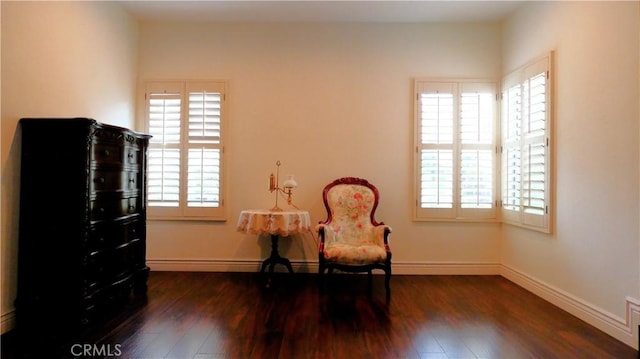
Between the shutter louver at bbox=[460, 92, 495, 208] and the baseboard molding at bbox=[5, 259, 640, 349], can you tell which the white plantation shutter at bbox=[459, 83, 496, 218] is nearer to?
the shutter louver at bbox=[460, 92, 495, 208]

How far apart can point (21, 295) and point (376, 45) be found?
13.6ft

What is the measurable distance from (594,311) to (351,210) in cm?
225

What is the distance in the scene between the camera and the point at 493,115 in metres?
3.99

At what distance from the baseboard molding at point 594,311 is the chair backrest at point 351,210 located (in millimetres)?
1664

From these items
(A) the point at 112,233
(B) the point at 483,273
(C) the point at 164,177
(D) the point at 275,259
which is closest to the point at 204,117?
(C) the point at 164,177

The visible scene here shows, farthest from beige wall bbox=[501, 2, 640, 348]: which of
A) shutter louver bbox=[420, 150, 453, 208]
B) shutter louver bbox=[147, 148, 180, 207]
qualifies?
shutter louver bbox=[147, 148, 180, 207]

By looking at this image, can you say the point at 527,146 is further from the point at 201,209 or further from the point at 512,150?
the point at 201,209

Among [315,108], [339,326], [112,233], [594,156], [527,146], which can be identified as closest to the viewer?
[339,326]

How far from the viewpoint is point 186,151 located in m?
4.02

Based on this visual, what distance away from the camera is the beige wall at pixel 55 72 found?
238 centimetres

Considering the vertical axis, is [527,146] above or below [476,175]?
above

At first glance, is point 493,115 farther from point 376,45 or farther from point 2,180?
point 2,180

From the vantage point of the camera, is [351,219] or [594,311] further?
[351,219]

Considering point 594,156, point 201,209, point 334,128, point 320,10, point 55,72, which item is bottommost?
point 201,209
